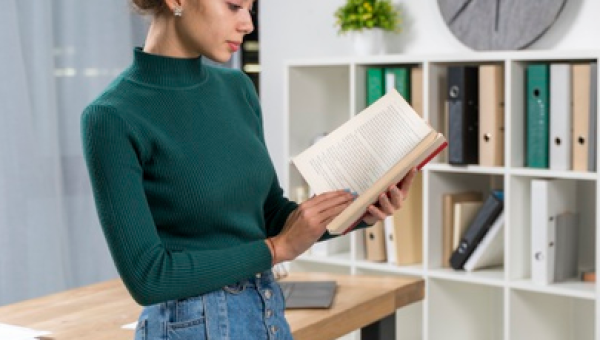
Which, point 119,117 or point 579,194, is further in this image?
point 579,194

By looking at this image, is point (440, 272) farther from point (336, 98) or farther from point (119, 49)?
point (119, 49)

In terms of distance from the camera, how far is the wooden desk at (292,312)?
1.94 meters

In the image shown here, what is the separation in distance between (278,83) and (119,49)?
73cm

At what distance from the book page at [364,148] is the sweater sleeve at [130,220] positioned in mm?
343

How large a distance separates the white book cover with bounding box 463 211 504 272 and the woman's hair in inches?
76.3

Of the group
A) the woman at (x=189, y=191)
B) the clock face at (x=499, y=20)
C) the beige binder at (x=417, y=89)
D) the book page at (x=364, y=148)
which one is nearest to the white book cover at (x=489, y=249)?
the beige binder at (x=417, y=89)

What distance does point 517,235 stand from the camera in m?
3.07

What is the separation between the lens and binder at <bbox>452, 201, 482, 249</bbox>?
3.23 meters

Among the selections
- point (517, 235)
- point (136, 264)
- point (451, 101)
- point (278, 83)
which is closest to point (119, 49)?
point (278, 83)

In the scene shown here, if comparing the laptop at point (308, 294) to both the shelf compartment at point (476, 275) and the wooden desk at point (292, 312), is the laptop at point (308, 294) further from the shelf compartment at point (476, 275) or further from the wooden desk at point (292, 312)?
the shelf compartment at point (476, 275)

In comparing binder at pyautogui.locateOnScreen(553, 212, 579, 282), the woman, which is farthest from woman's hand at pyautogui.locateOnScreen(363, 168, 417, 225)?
binder at pyautogui.locateOnScreen(553, 212, 579, 282)

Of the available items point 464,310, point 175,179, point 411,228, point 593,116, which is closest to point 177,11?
point 175,179

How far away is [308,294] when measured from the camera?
7.22 ft

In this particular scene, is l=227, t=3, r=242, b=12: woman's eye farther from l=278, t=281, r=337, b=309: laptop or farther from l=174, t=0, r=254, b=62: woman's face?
l=278, t=281, r=337, b=309: laptop
